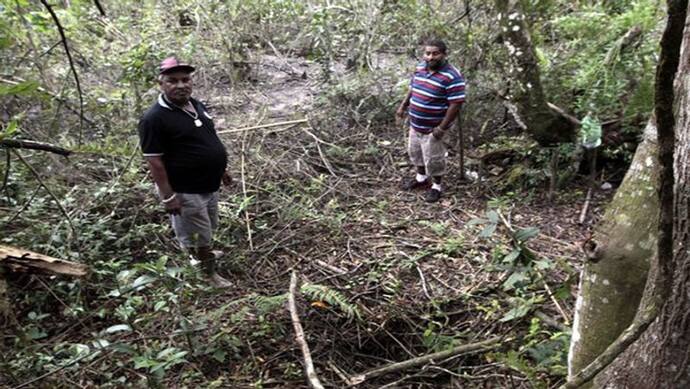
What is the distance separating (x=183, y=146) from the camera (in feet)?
11.8

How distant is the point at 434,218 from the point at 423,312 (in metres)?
1.65

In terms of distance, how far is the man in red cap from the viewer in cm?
346

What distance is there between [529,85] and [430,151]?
4.37 ft

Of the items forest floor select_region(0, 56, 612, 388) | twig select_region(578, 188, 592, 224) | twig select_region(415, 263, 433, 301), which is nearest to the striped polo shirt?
forest floor select_region(0, 56, 612, 388)

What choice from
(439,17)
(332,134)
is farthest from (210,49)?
(439,17)

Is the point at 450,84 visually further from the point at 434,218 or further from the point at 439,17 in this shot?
the point at 439,17

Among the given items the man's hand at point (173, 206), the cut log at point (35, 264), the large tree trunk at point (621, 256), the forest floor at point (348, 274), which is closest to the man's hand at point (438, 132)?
the forest floor at point (348, 274)

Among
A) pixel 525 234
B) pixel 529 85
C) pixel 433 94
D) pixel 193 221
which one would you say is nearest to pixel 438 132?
pixel 433 94

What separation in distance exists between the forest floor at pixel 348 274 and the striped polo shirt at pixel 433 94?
87cm

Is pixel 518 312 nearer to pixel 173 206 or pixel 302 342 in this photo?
pixel 302 342

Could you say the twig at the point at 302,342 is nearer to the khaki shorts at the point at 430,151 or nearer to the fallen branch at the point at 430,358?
the fallen branch at the point at 430,358

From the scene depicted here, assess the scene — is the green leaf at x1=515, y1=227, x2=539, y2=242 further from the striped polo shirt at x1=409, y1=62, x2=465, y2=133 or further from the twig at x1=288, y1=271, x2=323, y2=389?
the striped polo shirt at x1=409, y1=62, x2=465, y2=133

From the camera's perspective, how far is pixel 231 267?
4410 mm

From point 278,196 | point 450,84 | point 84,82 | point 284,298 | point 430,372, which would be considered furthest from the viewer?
point 84,82
